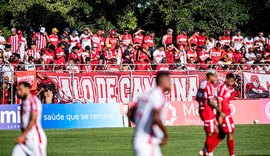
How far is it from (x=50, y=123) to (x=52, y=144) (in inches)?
323

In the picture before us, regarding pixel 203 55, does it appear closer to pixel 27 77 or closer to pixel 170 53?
pixel 170 53

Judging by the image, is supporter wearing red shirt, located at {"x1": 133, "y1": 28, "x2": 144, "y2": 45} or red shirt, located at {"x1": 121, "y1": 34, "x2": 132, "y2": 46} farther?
supporter wearing red shirt, located at {"x1": 133, "y1": 28, "x2": 144, "y2": 45}

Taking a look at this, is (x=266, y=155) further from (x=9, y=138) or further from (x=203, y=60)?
(x=203, y=60)

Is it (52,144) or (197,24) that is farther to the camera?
(197,24)

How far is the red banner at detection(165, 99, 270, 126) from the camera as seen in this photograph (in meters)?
34.8

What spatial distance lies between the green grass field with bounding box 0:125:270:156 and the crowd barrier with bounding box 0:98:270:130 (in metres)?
1.56

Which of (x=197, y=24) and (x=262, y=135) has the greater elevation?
(x=197, y=24)

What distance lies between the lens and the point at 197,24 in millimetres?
44562

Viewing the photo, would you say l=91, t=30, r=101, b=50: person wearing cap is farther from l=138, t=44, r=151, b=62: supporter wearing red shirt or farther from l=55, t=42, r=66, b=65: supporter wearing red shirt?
l=55, t=42, r=66, b=65: supporter wearing red shirt

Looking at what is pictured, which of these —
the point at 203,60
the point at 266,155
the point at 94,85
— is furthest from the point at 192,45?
the point at 266,155

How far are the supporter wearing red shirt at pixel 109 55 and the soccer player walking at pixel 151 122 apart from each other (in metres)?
23.9

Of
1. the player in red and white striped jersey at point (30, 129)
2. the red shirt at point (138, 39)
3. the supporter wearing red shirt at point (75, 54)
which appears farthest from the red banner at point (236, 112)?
the player in red and white striped jersey at point (30, 129)

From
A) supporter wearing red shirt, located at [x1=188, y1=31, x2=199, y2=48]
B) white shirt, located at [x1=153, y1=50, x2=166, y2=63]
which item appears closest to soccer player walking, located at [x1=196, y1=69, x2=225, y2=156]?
white shirt, located at [x1=153, y1=50, x2=166, y2=63]

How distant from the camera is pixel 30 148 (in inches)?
565
